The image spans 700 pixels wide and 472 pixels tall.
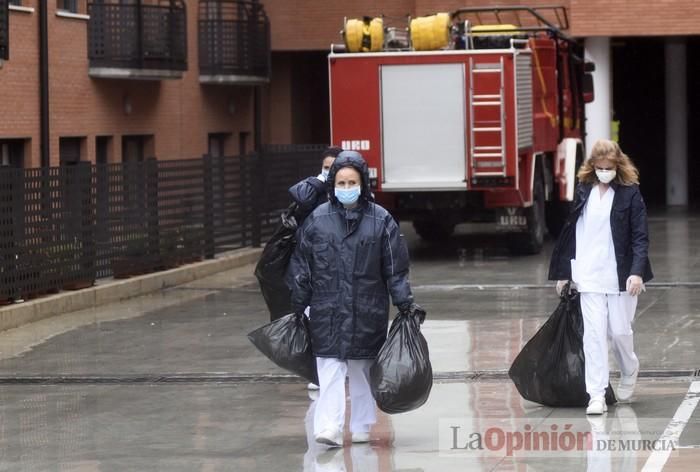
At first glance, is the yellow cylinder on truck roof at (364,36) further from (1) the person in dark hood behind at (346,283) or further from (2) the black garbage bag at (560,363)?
(1) the person in dark hood behind at (346,283)

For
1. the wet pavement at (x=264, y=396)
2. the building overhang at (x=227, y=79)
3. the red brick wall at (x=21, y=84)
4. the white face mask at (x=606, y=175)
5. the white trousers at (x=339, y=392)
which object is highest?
the building overhang at (x=227, y=79)

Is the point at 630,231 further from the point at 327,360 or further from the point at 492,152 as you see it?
Answer: the point at 492,152

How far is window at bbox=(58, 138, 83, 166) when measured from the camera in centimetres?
2420

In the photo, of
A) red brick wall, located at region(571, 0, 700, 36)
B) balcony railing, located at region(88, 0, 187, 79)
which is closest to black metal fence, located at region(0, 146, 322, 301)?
balcony railing, located at region(88, 0, 187, 79)

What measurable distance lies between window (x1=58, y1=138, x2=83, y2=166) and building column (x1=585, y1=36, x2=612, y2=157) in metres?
10.9

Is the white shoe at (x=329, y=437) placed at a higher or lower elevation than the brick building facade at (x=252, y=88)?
lower

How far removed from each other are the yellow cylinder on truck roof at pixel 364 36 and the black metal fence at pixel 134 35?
5006 millimetres

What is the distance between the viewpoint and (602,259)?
9969 mm

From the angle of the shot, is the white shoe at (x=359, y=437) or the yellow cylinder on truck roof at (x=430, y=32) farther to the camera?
the yellow cylinder on truck roof at (x=430, y=32)

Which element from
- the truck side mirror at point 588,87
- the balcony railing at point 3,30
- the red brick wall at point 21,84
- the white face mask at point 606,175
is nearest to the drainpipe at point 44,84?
the red brick wall at point 21,84

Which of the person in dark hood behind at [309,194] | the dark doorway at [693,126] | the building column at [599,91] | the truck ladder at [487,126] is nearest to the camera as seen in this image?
the person in dark hood behind at [309,194]

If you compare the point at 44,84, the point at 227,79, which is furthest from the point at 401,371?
the point at 227,79

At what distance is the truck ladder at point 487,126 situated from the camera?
69.0 ft

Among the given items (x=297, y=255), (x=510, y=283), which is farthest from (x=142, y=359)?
(x=510, y=283)
